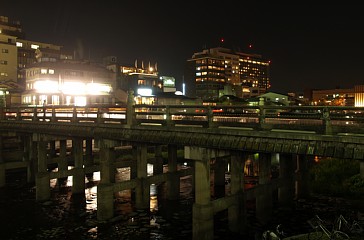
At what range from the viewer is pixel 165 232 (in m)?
17.1

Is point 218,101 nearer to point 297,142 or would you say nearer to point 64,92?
point 64,92

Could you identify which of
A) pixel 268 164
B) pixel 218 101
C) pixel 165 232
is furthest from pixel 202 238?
pixel 218 101

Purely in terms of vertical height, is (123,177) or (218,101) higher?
(218,101)

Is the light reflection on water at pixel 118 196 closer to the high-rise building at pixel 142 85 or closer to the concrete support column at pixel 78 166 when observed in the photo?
the concrete support column at pixel 78 166

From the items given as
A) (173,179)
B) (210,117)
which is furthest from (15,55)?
(210,117)

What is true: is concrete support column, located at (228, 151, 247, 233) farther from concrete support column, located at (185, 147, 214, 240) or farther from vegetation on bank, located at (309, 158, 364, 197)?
vegetation on bank, located at (309, 158, 364, 197)

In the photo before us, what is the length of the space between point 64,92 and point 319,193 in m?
38.2

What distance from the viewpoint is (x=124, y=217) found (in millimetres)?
18922

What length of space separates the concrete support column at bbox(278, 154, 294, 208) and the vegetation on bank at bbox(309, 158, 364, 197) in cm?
444

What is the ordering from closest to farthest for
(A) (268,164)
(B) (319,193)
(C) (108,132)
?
(A) (268,164)
(C) (108,132)
(B) (319,193)

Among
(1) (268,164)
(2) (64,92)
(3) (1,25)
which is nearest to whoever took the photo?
(1) (268,164)

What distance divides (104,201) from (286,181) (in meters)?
10.2

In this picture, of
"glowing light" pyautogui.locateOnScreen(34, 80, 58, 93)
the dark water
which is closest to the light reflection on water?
the dark water

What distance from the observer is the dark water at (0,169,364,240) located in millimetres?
16844
